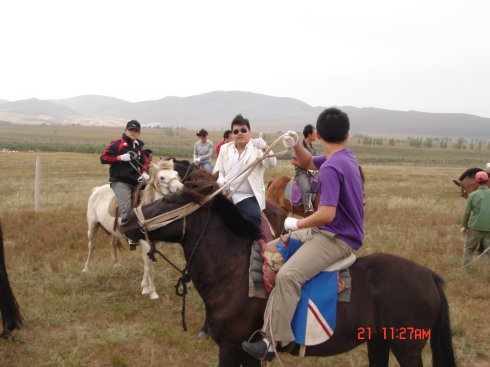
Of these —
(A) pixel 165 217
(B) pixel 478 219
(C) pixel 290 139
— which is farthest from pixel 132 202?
(B) pixel 478 219

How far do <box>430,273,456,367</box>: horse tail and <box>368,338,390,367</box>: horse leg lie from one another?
16.9 inches

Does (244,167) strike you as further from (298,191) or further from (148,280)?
(298,191)

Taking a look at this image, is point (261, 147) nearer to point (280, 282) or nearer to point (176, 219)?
point (176, 219)

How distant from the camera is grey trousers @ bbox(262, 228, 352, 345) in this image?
3.38 m

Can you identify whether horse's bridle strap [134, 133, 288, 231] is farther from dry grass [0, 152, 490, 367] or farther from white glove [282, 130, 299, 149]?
Answer: dry grass [0, 152, 490, 367]

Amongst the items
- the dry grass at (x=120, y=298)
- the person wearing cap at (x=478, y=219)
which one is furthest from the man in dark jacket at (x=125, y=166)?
the person wearing cap at (x=478, y=219)

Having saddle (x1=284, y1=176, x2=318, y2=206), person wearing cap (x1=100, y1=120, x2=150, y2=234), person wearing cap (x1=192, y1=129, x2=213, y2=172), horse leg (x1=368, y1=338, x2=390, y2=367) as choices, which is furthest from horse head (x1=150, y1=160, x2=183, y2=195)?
person wearing cap (x1=192, y1=129, x2=213, y2=172)

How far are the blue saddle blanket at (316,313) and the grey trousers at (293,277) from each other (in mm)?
79

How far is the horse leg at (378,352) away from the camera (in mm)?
3926

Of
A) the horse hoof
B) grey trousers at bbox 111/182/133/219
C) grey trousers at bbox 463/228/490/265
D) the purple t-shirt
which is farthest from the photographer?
grey trousers at bbox 463/228/490/265

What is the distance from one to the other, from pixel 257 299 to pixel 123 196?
4.60 m

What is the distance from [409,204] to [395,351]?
14.2 meters

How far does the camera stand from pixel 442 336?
369 cm

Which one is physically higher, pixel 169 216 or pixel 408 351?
pixel 169 216
